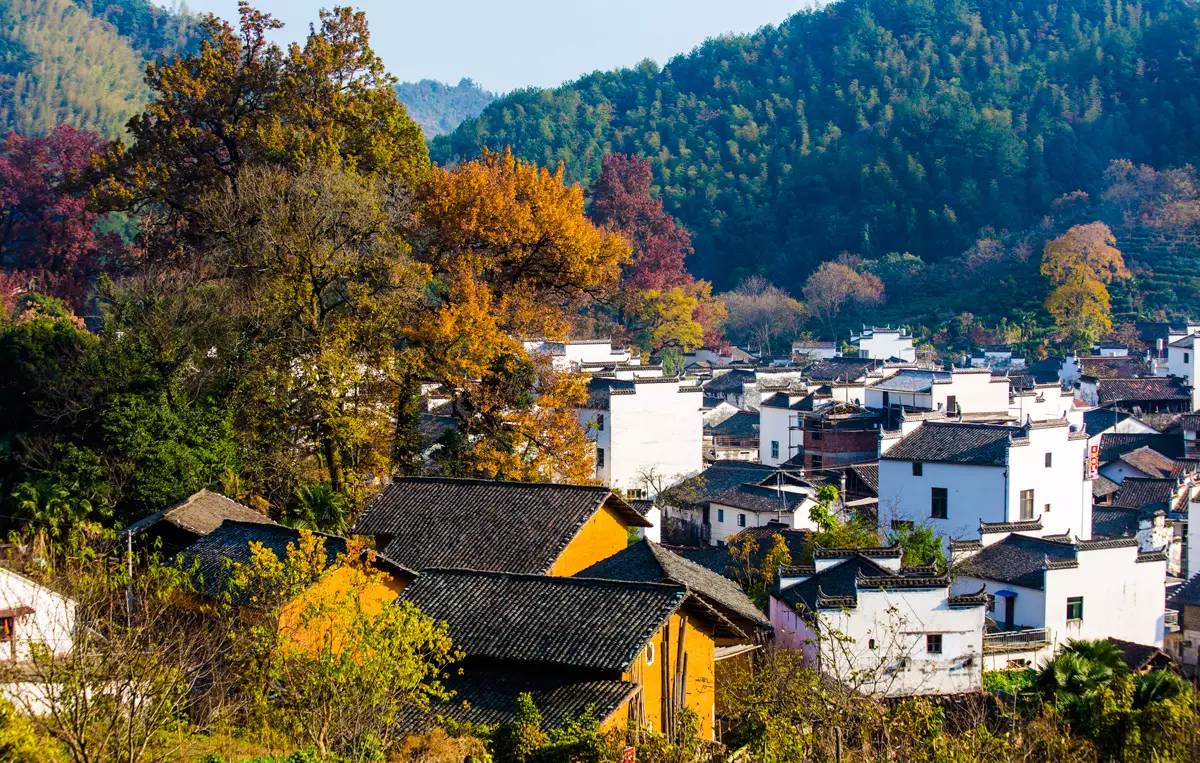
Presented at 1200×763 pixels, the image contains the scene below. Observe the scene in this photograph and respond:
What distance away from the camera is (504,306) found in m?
22.0

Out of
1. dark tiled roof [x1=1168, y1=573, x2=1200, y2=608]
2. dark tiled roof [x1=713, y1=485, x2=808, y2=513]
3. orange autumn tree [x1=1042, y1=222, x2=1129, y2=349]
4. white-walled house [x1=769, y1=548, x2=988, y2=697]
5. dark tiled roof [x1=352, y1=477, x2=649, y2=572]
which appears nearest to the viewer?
dark tiled roof [x1=352, y1=477, x2=649, y2=572]

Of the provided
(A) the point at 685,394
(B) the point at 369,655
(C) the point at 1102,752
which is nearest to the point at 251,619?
(B) the point at 369,655

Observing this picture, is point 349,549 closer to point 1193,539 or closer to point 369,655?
point 369,655

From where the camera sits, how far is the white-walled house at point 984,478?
24.9 meters

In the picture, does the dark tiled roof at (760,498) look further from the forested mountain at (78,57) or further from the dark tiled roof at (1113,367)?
the forested mountain at (78,57)

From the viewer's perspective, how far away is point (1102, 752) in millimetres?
12539

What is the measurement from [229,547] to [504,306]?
8.15 meters

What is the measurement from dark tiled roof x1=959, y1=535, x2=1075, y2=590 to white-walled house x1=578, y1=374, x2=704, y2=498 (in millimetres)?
9856

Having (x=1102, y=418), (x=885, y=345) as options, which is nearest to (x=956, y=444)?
(x=1102, y=418)

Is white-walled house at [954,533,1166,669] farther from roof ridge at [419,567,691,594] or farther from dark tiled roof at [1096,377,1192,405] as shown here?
dark tiled roof at [1096,377,1192,405]

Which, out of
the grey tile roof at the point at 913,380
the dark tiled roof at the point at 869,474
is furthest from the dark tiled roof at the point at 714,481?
the grey tile roof at the point at 913,380

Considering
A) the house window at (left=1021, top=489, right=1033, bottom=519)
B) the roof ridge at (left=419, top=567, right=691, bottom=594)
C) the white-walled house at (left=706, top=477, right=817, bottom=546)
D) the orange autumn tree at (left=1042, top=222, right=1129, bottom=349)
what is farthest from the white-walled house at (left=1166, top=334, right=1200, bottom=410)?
the roof ridge at (left=419, top=567, right=691, bottom=594)

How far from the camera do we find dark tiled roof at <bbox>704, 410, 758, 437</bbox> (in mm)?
38562

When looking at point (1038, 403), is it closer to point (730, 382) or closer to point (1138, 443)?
point (1138, 443)
